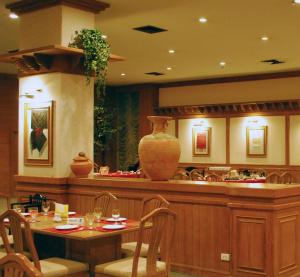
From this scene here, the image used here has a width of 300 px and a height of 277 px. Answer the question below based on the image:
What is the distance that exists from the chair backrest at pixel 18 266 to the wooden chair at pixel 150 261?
69.8 inches

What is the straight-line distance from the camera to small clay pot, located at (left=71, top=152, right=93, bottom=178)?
278 inches

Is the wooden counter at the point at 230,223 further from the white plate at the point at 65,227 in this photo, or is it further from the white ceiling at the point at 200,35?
the white ceiling at the point at 200,35

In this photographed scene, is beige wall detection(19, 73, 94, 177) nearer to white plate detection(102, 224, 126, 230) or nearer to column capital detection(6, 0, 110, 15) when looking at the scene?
column capital detection(6, 0, 110, 15)

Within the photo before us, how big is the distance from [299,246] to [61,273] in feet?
8.26

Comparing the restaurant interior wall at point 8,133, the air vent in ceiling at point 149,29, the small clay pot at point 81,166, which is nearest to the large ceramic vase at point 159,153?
the small clay pot at point 81,166

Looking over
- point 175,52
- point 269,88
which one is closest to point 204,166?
point 269,88

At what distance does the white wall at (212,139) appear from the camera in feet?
46.7

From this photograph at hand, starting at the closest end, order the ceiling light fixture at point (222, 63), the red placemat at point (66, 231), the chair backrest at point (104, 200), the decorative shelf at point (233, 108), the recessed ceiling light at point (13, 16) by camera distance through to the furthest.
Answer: the red placemat at point (66, 231)
the chair backrest at point (104, 200)
the recessed ceiling light at point (13, 16)
the ceiling light fixture at point (222, 63)
the decorative shelf at point (233, 108)

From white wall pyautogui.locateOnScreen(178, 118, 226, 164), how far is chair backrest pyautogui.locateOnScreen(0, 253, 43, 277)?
39.6ft

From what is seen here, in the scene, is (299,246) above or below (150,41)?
below

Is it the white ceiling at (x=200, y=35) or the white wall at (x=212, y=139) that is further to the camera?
the white wall at (x=212, y=139)

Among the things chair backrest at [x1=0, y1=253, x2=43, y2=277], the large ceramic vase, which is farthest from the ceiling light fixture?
chair backrest at [x1=0, y1=253, x2=43, y2=277]

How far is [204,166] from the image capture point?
47.3ft

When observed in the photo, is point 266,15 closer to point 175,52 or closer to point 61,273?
point 175,52
